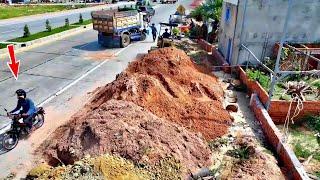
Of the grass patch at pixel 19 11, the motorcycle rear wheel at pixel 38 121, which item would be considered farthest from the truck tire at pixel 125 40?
the grass patch at pixel 19 11

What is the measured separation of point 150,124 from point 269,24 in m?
10.4

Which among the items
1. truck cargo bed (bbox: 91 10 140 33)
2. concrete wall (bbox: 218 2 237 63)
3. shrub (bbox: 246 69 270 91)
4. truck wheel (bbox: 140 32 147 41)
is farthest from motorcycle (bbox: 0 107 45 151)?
truck wheel (bbox: 140 32 147 41)

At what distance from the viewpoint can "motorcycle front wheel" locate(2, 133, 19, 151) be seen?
10.1 meters

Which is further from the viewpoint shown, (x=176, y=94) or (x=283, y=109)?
(x=176, y=94)

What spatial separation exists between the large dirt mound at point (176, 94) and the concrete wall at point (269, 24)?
3.16 metres

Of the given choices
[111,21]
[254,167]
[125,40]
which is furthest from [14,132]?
[125,40]

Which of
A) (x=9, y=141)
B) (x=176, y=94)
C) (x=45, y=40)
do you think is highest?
(x=176, y=94)

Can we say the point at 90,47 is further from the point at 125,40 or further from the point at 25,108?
the point at 25,108

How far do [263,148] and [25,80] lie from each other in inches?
466

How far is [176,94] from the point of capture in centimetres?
1310

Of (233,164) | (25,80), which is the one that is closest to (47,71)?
(25,80)

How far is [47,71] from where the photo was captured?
715 inches

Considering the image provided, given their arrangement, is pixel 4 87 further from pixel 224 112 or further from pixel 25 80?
pixel 224 112

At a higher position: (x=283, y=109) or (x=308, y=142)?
(x=283, y=109)
